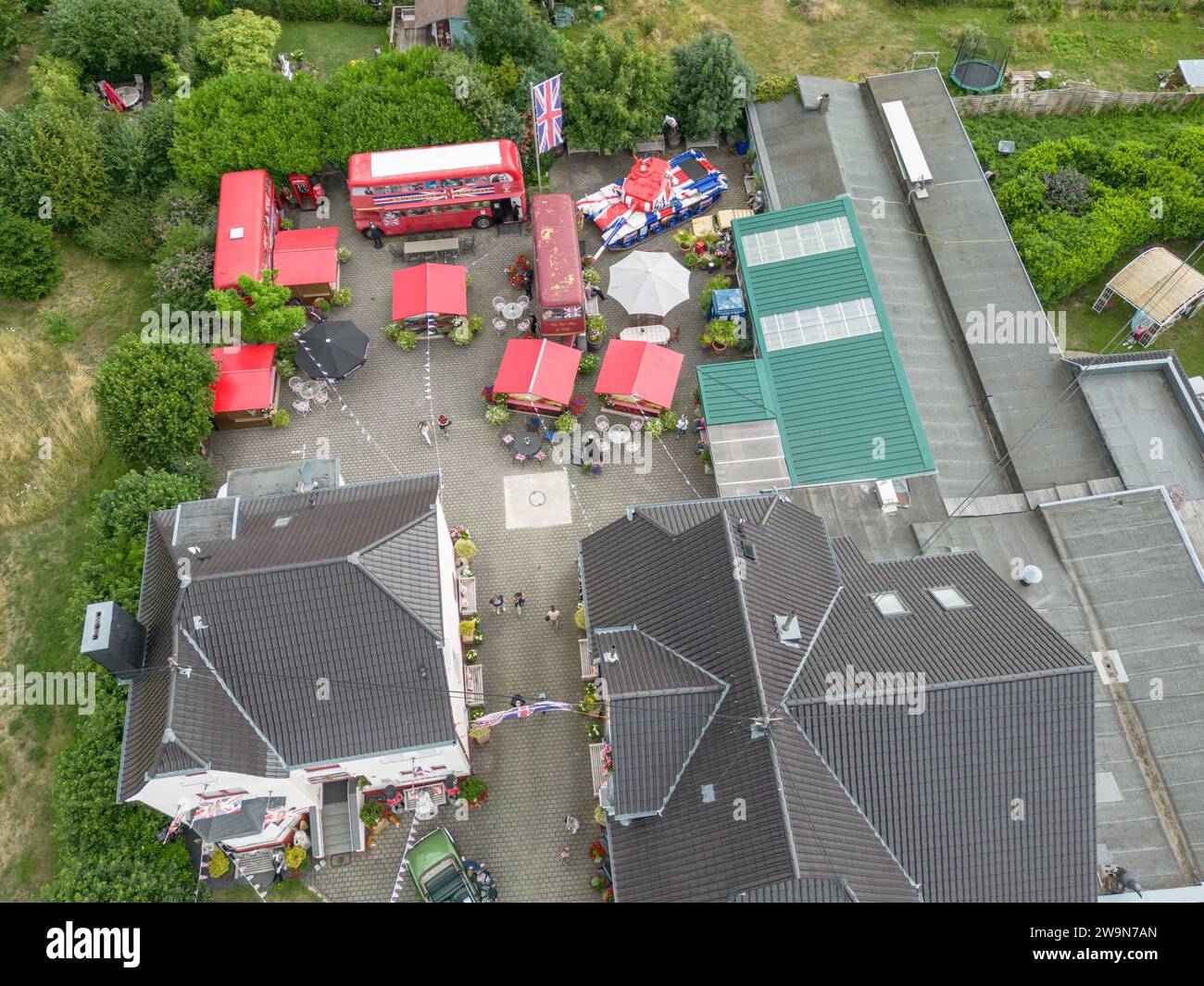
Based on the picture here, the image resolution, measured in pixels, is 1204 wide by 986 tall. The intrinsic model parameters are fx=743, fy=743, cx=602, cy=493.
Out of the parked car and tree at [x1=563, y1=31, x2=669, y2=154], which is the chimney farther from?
tree at [x1=563, y1=31, x2=669, y2=154]

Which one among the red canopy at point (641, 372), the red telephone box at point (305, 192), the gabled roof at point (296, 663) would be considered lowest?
the gabled roof at point (296, 663)

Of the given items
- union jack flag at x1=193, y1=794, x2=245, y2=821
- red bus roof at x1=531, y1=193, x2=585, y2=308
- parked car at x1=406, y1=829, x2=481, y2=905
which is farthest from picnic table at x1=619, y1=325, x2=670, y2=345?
union jack flag at x1=193, y1=794, x2=245, y2=821

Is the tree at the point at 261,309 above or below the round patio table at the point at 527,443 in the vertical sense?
above

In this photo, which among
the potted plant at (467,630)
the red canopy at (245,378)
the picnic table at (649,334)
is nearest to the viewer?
the potted plant at (467,630)

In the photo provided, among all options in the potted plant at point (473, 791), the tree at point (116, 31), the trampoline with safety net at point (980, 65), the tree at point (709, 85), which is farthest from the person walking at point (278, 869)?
the trampoline with safety net at point (980, 65)

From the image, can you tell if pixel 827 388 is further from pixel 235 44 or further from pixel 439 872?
pixel 235 44

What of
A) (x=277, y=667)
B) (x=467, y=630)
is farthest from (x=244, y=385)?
(x=277, y=667)

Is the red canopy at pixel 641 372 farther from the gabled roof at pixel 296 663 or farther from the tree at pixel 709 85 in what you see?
the tree at pixel 709 85
